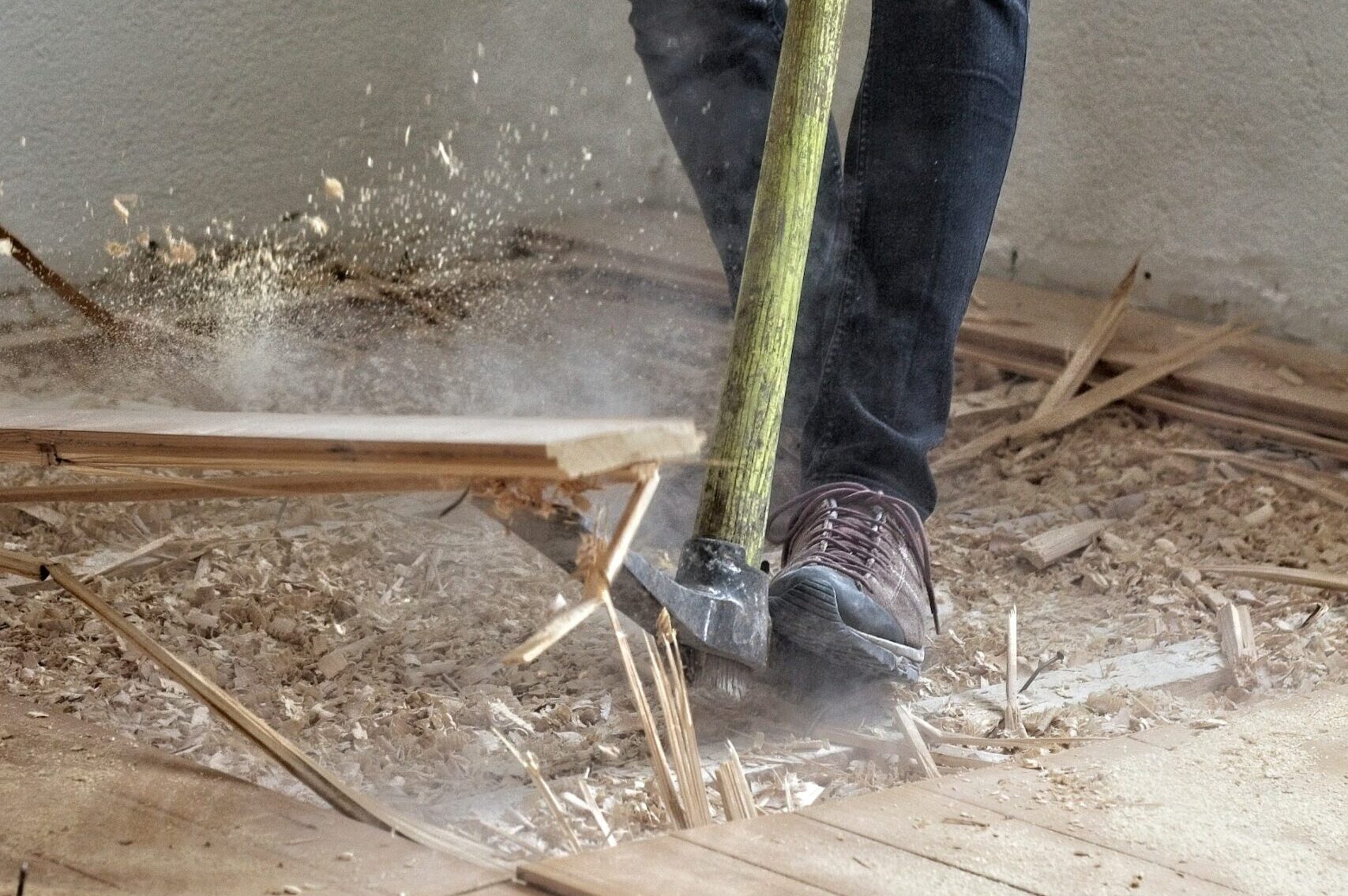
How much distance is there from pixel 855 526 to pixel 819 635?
20 cm

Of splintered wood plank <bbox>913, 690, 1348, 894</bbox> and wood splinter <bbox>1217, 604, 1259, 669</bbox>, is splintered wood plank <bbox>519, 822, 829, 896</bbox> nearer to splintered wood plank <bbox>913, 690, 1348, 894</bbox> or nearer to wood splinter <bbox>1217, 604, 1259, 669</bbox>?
splintered wood plank <bbox>913, 690, 1348, 894</bbox>

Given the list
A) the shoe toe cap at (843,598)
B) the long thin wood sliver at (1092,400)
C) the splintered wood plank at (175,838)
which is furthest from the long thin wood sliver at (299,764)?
the long thin wood sliver at (1092,400)

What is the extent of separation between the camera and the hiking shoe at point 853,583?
4.28 feet

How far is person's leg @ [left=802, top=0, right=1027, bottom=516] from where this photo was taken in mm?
1508

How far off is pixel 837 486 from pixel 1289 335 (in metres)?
1.30

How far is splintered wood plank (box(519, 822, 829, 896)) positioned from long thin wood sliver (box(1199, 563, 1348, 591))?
1.11 metres

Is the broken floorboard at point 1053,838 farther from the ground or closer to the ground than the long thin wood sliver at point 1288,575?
farther from the ground

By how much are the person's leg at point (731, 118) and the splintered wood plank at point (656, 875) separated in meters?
0.92

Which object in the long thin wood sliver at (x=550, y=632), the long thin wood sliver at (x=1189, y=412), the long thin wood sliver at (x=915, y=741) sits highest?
the long thin wood sliver at (x=550, y=632)

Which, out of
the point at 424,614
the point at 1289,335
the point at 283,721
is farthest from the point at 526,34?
the point at 283,721

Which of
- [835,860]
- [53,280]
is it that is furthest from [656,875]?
[53,280]

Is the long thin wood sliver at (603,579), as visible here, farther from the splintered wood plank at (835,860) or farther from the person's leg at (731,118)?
the person's leg at (731,118)

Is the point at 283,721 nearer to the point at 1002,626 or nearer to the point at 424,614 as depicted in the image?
the point at 424,614

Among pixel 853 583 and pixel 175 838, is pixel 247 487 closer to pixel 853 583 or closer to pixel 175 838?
pixel 175 838
